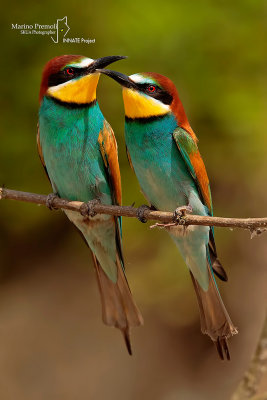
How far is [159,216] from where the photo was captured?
2199 mm

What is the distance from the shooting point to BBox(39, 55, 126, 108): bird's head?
2361 mm

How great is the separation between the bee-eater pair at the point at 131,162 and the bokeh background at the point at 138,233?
3.05 feet

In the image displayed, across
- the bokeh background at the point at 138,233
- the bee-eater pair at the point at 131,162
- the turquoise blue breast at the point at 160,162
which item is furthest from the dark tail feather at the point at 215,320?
the bokeh background at the point at 138,233

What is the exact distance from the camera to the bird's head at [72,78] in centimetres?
236

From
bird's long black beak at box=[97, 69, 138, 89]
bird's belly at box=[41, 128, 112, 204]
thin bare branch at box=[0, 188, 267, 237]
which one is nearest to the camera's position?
thin bare branch at box=[0, 188, 267, 237]

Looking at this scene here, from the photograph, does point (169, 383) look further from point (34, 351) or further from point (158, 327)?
point (34, 351)

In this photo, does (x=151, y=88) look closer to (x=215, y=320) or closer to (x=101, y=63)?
(x=101, y=63)

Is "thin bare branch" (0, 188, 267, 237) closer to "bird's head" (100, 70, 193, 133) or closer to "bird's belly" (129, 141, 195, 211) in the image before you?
"bird's belly" (129, 141, 195, 211)

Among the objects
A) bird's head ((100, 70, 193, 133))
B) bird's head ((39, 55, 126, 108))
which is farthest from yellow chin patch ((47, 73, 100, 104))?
bird's head ((100, 70, 193, 133))

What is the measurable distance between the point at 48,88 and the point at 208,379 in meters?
2.37

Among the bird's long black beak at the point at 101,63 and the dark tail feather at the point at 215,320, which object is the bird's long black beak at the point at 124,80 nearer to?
the bird's long black beak at the point at 101,63

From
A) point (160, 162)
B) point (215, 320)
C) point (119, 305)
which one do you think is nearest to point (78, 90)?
point (160, 162)

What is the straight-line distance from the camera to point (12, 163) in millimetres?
3742

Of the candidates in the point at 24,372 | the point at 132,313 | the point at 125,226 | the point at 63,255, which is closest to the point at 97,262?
the point at 132,313
